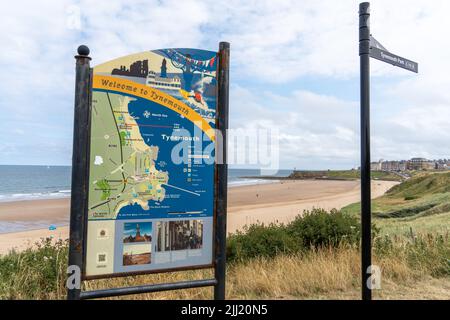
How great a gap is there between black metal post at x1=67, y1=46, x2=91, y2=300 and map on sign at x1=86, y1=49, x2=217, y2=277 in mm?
67

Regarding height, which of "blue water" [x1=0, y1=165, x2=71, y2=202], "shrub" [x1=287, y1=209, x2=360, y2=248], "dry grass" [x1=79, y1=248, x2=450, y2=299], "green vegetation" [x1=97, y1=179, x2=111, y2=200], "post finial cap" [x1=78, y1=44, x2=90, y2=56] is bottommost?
"blue water" [x1=0, y1=165, x2=71, y2=202]

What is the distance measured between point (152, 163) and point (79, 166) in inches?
25.6

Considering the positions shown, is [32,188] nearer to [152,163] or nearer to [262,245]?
[262,245]

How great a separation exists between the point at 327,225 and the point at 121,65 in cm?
594

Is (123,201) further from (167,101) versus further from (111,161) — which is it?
(167,101)

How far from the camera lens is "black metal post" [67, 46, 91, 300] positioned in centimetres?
316

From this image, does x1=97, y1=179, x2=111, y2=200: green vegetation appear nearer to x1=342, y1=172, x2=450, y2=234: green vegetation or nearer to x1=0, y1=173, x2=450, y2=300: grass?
x1=0, y1=173, x2=450, y2=300: grass

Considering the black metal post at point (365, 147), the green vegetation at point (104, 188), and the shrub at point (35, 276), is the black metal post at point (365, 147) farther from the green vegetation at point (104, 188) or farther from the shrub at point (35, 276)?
the shrub at point (35, 276)

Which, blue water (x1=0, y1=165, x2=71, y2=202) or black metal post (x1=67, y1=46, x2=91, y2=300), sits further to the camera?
blue water (x1=0, y1=165, x2=71, y2=202)

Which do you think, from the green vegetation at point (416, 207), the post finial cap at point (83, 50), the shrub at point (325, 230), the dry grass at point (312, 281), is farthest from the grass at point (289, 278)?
the post finial cap at point (83, 50)

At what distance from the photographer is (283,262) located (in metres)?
5.77

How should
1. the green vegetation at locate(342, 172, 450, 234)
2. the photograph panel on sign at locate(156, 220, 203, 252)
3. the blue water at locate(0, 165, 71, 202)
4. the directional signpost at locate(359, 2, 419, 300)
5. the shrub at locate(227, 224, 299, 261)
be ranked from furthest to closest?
the blue water at locate(0, 165, 71, 202) → the green vegetation at locate(342, 172, 450, 234) → the shrub at locate(227, 224, 299, 261) → the directional signpost at locate(359, 2, 419, 300) → the photograph panel on sign at locate(156, 220, 203, 252)

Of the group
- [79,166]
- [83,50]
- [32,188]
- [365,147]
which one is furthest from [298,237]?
[32,188]

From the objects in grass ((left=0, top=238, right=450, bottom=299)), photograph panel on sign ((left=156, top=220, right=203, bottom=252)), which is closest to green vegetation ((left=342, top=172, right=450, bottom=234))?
grass ((left=0, top=238, right=450, bottom=299))
